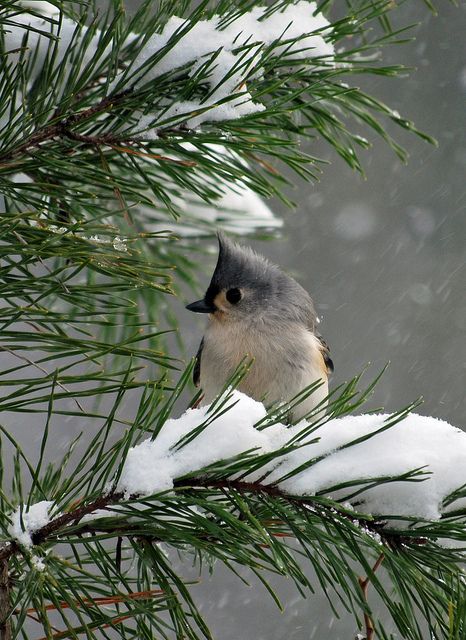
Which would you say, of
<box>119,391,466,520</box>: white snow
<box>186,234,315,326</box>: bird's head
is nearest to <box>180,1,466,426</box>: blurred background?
<box>186,234,315,326</box>: bird's head

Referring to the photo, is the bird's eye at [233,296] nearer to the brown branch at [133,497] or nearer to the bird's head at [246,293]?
the bird's head at [246,293]

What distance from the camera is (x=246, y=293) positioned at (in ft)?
5.58

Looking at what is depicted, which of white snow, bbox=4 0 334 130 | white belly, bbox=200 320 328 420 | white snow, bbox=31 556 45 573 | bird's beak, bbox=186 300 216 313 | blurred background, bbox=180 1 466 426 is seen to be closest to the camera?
white snow, bbox=31 556 45 573

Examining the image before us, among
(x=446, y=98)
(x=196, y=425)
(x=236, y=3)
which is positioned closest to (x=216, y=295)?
(x=236, y=3)

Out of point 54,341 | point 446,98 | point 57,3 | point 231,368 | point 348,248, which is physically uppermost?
point 446,98

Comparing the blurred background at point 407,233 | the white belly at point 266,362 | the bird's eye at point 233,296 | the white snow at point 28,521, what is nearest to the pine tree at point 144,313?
the white snow at point 28,521

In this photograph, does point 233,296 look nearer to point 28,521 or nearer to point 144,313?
point 144,313

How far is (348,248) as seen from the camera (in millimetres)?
4492

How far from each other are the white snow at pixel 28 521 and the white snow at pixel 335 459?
0.07m

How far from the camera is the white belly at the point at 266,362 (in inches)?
57.4

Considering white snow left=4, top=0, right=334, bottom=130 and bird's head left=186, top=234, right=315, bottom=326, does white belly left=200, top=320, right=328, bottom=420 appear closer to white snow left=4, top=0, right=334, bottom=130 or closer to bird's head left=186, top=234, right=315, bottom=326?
bird's head left=186, top=234, right=315, bottom=326

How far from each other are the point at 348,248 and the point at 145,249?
3.21 meters

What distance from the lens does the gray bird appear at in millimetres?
1480

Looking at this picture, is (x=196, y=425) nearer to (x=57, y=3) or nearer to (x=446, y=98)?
(x=57, y=3)
